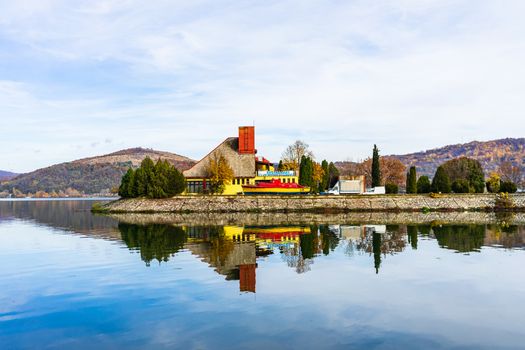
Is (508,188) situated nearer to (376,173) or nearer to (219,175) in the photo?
(376,173)

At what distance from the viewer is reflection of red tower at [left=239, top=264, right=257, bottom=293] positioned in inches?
751

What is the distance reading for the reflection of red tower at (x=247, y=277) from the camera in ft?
62.6

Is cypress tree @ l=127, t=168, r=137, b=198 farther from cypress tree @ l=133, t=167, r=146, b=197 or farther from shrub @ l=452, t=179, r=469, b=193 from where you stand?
shrub @ l=452, t=179, r=469, b=193

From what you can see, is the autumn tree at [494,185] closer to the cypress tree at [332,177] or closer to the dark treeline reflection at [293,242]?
the cypress tree at [332,177]

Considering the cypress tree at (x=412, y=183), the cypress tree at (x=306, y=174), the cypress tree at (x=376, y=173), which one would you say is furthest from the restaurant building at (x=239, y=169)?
the cypress tree at (x=412, y=183)

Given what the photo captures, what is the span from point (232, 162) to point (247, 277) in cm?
6175

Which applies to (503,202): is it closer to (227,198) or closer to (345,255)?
(227,198)

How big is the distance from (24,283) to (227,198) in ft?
174

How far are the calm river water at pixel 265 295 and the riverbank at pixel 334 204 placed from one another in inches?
1463

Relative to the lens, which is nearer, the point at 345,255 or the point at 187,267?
the point at 187,267

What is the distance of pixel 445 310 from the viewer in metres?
15.7

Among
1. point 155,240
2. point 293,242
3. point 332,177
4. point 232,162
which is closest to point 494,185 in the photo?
point 332,177

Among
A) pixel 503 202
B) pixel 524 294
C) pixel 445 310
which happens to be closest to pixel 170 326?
pixel 445 310

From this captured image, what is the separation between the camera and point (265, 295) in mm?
17828
